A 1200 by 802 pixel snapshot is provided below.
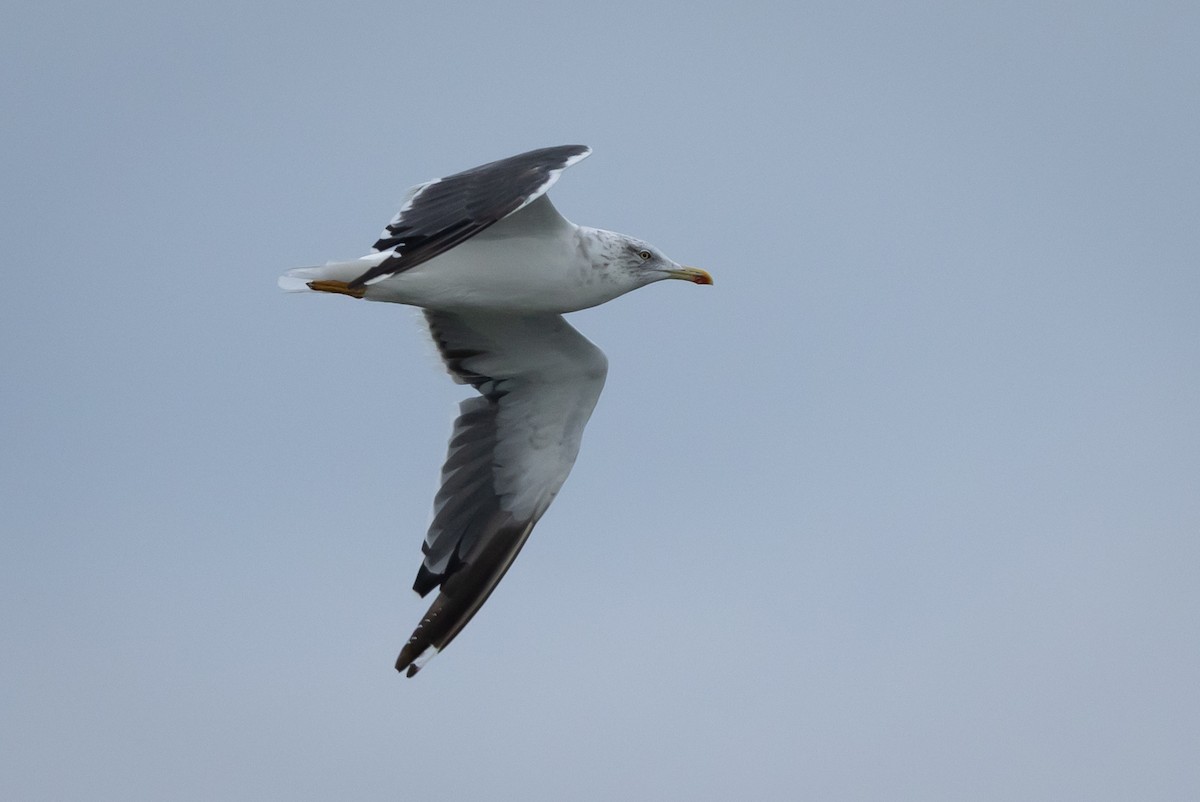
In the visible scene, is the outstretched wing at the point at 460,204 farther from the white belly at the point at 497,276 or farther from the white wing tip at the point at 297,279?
the white wing tip at the point at 297,279

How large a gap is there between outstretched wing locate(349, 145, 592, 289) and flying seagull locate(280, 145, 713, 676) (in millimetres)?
14

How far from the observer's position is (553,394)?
11.8 m

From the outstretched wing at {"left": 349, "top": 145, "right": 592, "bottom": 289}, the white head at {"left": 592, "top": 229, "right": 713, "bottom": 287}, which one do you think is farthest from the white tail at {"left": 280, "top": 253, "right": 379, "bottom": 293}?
the white head at {"left": 592, "top": 229, "right": 713, "bottom": 287}

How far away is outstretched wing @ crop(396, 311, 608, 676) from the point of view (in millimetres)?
11438

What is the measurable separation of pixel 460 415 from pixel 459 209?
9.61 feet

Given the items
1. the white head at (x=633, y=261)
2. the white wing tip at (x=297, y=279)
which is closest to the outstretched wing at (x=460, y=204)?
the white wing tip at (x=297, y=279)

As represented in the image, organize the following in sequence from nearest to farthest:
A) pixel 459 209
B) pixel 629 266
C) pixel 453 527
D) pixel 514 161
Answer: pixel 459 209
pixel 514 161
pixel 629 266
pixel 453 527

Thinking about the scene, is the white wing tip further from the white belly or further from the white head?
the white head

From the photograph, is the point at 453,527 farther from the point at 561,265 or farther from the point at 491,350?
the point at 561,265

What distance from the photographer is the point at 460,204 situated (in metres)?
9.37

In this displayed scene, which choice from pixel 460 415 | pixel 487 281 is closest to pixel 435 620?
pixel 460 415

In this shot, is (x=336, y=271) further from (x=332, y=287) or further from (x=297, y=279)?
(x=297, y=279)

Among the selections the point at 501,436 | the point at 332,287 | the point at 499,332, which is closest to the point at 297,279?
the point at 332,287

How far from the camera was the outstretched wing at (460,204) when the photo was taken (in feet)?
29.0
